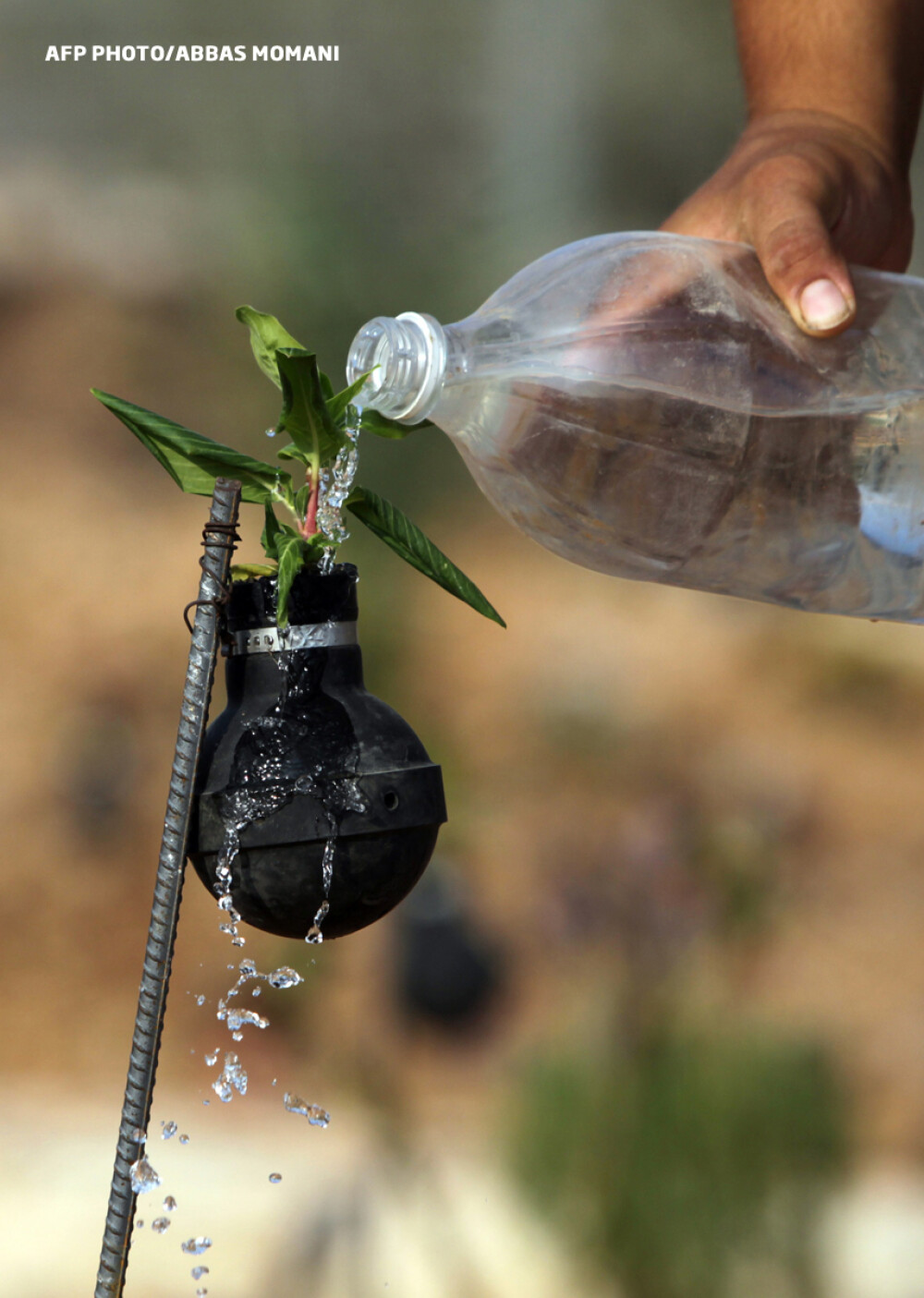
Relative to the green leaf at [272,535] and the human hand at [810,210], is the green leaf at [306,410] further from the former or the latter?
the human hand at [810,210]

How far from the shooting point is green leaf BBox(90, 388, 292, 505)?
0.60 metres

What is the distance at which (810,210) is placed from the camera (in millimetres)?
783

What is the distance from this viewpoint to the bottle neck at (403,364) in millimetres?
651

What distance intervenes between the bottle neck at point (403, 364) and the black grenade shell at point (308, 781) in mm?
100

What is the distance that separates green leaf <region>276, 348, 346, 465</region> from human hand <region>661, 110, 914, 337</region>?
320 millimetres

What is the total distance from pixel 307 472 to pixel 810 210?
394 millimetres

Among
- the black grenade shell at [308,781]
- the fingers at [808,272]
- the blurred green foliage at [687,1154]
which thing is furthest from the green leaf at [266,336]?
the blurred green foliage at [687,1154]

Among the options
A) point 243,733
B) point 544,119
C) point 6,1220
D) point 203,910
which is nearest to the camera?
point 243,733

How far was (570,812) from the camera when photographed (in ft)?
9.04

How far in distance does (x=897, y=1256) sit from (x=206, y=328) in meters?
2.59

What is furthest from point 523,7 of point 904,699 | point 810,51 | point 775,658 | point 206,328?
point 810,51

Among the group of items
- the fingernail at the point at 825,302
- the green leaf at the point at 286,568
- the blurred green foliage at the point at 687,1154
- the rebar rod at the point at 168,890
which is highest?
the fingernail at the point at 825,302

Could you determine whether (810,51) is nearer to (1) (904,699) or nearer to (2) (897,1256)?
(1) (904,699)

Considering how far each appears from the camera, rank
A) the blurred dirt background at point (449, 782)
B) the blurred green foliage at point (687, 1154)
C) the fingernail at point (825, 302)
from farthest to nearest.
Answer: the blurred dirt background at point (449, 782)
the blurred green foliage at point (687, 1154)
the fingernail at point (825, 302)
